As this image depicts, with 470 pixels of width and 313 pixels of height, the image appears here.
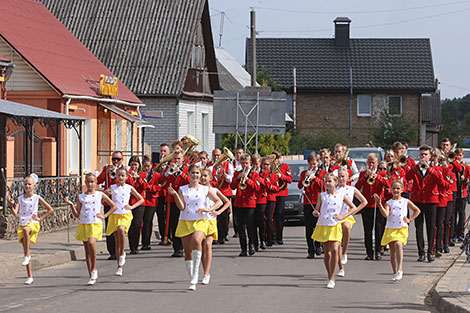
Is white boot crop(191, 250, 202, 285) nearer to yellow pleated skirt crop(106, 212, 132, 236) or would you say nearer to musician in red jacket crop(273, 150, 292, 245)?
yellow pleated skirt crop(106, 212, 132, 236)

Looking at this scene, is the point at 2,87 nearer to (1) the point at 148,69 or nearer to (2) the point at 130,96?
(2) the point at 130,96

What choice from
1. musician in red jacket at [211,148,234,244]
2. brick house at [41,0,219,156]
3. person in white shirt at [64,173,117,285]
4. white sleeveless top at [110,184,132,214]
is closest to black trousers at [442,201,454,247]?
musician in red jacket at [211,148,234,244]

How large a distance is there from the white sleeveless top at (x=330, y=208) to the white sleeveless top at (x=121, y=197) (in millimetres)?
2909

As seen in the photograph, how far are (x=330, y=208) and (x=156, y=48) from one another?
2607 centimetres

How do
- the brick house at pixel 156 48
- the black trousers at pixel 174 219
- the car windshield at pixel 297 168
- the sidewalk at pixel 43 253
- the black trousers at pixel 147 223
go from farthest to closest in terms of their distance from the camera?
1. the brick house at pixel 156 48
2. the car windshield at pixel 297 168
3. the black trousers at pixel 147 223
4. the black trousers at pixel 174 219
5. the sidewalk at pixel 43 253

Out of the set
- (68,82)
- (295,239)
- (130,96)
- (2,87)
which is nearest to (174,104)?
(130,96)

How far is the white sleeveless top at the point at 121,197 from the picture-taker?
44.0ft

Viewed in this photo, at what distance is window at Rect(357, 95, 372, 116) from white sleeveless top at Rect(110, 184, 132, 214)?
47.7 m

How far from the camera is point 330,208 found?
40.5ft

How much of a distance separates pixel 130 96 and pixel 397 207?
2152 cm

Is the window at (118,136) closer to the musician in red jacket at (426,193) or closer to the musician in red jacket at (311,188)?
the musician in red jacket at (311,188)

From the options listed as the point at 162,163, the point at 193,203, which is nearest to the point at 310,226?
the point at 162,163

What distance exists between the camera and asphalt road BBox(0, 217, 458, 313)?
33.9 ft

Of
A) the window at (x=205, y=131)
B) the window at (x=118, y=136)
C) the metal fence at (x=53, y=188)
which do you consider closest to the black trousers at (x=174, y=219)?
the metal fence at (x=53, y=188)
